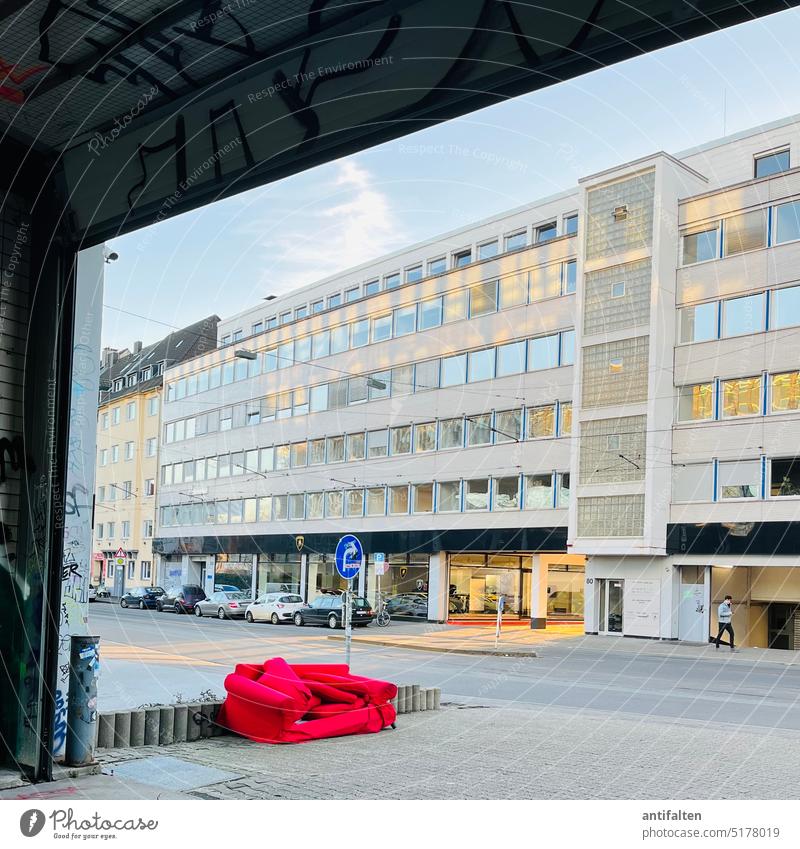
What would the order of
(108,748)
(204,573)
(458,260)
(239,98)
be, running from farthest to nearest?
(204,573) → (458,260) → (108,748) → (239,98)

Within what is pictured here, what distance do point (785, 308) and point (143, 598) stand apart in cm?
3327

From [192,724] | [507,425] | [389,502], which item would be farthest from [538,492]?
[192,724]

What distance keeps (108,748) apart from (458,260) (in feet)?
131

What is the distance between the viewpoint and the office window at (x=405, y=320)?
4609cm

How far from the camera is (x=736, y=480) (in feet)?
111

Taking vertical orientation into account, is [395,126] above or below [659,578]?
above

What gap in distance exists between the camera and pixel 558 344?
131ft

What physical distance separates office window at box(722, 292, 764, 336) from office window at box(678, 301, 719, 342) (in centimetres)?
40

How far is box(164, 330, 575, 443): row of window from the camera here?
40688 millimetres

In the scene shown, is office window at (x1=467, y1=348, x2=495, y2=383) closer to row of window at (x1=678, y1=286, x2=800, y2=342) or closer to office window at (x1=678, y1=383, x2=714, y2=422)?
row of window at (x1=678, y1=286, x2=800, y2=342)

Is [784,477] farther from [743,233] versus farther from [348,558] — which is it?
[348,558]

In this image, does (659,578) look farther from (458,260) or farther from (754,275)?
(458,260)

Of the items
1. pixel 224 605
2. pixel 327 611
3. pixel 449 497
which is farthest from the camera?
pixel 449 497

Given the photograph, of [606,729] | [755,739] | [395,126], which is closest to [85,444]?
[395,126]
